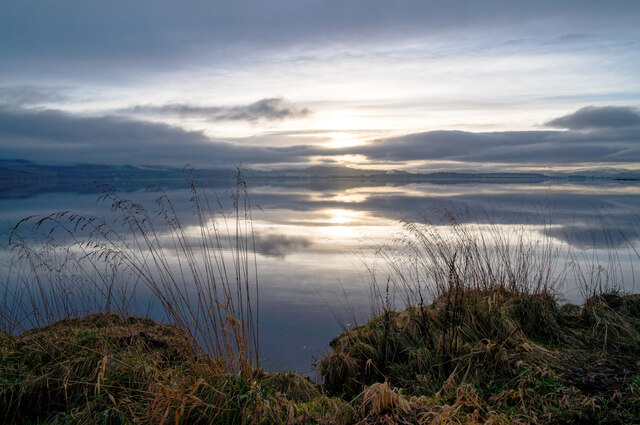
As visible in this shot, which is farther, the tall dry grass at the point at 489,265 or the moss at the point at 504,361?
the tall dry grass at the point at 489,265

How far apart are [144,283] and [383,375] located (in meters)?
6.99

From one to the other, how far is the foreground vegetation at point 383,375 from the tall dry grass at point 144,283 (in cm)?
42

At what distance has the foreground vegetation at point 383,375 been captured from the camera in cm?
344

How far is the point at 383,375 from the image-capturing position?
438cm

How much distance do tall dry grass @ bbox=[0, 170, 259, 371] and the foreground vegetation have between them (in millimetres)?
423

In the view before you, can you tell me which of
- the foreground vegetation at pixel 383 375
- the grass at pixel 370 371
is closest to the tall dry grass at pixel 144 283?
the grass at pixel 370 371

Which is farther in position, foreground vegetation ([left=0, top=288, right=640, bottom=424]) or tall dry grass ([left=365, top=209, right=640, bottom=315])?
tall dry grass ([left=365, top=209, right=640, bottom=315])

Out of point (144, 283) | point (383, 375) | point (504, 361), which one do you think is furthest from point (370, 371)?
point (144, 283)

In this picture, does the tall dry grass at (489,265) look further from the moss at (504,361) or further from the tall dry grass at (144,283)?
the tall dry grass at (144,283)

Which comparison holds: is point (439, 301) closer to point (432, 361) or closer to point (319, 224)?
point (432, 361)

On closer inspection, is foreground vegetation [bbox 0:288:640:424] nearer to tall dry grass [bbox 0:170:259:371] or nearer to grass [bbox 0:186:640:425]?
grass [bbox 0:186:640:425]

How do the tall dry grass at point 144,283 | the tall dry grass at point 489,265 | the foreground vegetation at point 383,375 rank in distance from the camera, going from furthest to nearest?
the tall dry grass at point 489,265 < the tall dry grass at point 144,283 < the foreground vegetation at point 383,375

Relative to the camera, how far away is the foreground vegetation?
3441mm

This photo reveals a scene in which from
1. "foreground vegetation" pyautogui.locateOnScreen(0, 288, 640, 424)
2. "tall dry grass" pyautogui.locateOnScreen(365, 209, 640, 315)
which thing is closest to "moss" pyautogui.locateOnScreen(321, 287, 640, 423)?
"foreground vegetation" pyautogui.locateOnScreen(0, 288, 640, 424)
